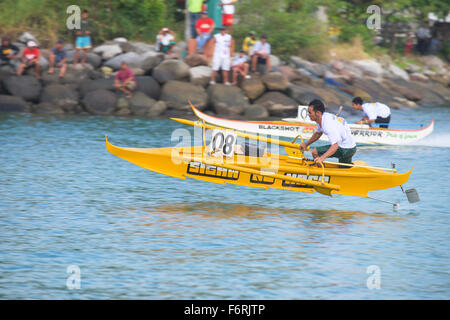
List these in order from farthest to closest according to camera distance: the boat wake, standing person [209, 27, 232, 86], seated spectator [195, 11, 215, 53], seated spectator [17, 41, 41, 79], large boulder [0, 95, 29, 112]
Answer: seated spectator [195, 11, 215, 53], standing person [209, 27, 232, 86], seated spectator [17, 41, 41, 79], large boulder [0, 95, 29, 112], the boat wake

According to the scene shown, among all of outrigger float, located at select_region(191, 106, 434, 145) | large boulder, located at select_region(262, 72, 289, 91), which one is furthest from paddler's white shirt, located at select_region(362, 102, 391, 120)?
large boulder, located at select_region(262, 72, 289, 91)

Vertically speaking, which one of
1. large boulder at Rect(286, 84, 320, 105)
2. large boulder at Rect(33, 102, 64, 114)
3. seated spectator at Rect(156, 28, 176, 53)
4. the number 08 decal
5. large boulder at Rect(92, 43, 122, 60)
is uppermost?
seated spectator at Rect(156, 28, 176, 53)

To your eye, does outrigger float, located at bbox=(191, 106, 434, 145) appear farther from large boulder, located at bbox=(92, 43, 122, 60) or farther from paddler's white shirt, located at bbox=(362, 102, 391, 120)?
large boulder, located at bbox=(92, 43, 122, 60)

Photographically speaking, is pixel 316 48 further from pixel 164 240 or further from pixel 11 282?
pixel 11 282

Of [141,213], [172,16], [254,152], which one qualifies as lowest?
[141,213]

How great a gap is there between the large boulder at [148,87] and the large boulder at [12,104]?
4.43 metres

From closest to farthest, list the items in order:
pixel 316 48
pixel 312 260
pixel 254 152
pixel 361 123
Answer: pixel 312 260 → pixel 254 152 → pixel 361 123 → pixel 316 48

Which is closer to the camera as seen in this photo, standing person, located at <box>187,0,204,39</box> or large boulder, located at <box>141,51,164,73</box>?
large boulder, located at <box>141,51,164,73</box>

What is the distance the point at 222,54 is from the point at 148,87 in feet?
10.6

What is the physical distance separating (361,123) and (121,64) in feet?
39.5

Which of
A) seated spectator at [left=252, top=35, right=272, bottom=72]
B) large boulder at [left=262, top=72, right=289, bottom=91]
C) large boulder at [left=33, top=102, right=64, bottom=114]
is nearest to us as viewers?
large boulder at [left=33, top=102, right=64, bottom=114]

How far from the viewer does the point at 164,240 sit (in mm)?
10953

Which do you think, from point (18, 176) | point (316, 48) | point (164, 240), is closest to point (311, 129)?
point (18, 176)

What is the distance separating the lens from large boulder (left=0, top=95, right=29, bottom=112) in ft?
82.8
